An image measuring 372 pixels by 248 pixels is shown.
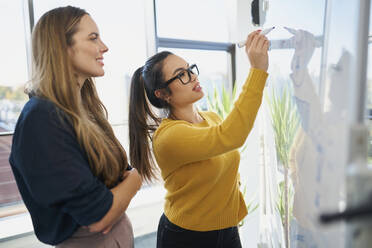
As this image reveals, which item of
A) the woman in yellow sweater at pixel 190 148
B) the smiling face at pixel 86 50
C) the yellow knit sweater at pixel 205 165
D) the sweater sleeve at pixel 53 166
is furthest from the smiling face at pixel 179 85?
the sweater sleeve at pixel 53 166

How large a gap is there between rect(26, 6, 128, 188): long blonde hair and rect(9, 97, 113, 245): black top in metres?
0.04

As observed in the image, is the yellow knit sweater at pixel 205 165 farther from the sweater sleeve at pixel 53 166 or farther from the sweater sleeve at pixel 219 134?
the sweater sleeve at pixel 53 166

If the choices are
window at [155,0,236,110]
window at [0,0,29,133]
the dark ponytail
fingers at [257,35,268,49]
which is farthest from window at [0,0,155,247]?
fingers at [257,35,268,49]

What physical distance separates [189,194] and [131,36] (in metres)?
1.94

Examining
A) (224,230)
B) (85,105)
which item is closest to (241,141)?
(224,230)

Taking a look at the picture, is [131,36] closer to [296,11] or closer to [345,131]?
[296,11]

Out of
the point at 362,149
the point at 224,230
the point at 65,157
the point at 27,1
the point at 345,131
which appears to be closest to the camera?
the point at 362,149

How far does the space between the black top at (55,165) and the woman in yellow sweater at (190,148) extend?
0.35 metres

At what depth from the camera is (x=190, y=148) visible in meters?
1.00

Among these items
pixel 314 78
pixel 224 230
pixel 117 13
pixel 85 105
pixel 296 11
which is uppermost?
pixel 117 13

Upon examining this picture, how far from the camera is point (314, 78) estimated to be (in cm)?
90

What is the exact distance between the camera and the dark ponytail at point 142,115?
1243 millimetres

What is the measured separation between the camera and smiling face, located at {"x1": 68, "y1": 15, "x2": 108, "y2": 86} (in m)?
0.96

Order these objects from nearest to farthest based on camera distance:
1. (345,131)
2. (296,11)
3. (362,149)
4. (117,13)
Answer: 1. (362,149)
2. (345,131)
3. (296,11)
4. (117,13)
